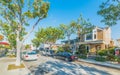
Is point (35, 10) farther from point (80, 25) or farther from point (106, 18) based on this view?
point (80, 25)

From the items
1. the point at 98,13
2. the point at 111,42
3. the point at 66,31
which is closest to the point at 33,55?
the point at 98,13

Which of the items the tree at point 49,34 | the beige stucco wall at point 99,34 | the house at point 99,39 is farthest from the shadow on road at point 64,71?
the tree at point 49,34

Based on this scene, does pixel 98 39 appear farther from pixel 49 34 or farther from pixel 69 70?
pixel 69 70

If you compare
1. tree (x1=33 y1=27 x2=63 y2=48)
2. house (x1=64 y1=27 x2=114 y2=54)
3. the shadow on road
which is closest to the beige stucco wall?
house (x1=64 y1=27 x2=114 y2=54)

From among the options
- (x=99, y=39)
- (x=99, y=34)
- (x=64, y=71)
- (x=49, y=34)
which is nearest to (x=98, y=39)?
(x=99, y=39)

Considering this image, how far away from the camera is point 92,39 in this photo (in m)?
47.8

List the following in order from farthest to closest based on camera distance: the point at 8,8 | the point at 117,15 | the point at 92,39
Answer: the point at 92,39 → the point at 8,8 → the point at 117,15

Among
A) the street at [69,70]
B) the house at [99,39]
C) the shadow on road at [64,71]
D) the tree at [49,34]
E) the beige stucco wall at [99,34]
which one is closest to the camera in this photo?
the shadow on road at [64,71]

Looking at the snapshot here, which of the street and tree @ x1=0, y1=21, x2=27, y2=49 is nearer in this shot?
the street

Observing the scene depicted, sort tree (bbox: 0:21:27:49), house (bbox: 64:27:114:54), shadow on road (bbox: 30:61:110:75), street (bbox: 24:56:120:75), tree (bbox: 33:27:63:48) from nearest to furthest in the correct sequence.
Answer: shadow on road (bbox: 30:61:110:75)
street (bbox: 24:56:120:75)
tree (bbox: 0:21:27:49)
house (bbox: 64:27:114:54)
tree (bbox: 33:27:63:48)

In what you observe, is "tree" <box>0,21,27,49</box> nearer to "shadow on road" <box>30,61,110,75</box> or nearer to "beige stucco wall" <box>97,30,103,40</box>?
"shadow on road" <box>30,61,110,75</box>

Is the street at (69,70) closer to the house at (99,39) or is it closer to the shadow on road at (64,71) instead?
the shadow on road at (64,71)

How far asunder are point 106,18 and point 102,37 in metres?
30.4

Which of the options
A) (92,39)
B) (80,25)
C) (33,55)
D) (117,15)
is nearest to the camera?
(117,15)
